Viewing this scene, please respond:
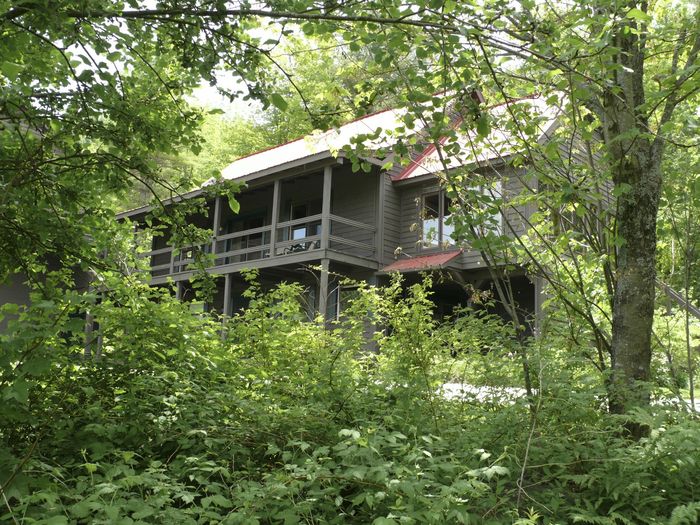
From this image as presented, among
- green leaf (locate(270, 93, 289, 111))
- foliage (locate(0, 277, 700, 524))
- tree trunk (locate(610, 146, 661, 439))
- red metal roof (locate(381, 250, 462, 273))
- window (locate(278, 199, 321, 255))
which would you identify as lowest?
foliage (locate(0, 277, 700, 524))

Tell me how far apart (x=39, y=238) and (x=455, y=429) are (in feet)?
10.3

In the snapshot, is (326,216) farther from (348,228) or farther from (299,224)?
(299,224)

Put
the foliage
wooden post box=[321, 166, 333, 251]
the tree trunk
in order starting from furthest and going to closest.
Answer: wooden post box=[321, 166, 333, 251], the tree trunk, the foliage

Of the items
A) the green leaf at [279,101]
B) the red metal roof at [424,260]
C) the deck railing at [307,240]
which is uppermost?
the deck railing at [307,240]

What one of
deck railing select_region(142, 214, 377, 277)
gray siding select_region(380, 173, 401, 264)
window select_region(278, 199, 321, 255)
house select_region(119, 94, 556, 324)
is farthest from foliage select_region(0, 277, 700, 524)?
window select_region(278, 199, 321, 255)

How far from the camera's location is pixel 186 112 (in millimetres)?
5266

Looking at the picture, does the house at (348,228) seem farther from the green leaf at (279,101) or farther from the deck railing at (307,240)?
the green leaf at (279,101)

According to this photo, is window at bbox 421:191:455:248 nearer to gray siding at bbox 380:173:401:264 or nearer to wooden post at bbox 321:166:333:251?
gray siding at bbox 380:173:401:264

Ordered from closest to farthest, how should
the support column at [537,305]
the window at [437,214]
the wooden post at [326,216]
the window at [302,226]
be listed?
the support column at [537,305] → the wooden post at [326,216] → the window at [437,214] → the window at [302,226]

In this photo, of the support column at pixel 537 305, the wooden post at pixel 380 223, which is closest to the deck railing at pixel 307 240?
the wooden post at pixel 380 223

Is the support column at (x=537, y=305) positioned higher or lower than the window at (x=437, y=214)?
lower

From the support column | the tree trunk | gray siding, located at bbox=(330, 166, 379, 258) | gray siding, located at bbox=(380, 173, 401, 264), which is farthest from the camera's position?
gray siding, located at bbox=(330, 166, 379, 258)

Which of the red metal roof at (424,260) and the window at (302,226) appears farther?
the window at (302,226)

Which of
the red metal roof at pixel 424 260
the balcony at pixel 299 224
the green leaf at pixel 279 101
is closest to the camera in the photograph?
the green leaf at pixel 279 101
